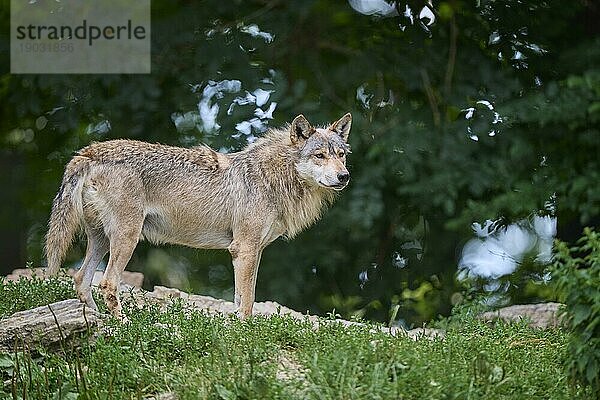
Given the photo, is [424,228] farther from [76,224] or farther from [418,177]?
[76,224]

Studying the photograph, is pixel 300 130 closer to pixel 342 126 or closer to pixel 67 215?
pixel 342 126

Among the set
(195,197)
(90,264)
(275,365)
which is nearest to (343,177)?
(195,197)

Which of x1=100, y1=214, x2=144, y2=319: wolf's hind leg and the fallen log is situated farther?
x1=100, y1=214, x2=144, y2=319: wolf's hind leg

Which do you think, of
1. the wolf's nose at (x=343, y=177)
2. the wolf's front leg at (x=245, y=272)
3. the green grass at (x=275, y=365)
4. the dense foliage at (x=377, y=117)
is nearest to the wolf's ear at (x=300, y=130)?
the wolf's nose at (x=343, y=177)

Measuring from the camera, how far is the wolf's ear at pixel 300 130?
27.5 ft

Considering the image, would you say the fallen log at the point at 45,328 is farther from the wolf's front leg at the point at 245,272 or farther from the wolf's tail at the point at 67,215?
the wolf's front leg at the point at 245,272

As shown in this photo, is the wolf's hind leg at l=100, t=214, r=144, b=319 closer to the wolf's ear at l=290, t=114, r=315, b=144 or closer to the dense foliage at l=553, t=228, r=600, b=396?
the wolf's ear at l=290, t=114, r=315, b=144

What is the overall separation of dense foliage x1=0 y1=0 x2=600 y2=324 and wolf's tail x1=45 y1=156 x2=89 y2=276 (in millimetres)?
3433

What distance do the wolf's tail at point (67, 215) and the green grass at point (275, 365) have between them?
104 cm

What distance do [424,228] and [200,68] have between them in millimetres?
Result: 3315

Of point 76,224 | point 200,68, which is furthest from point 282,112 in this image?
point 76,224

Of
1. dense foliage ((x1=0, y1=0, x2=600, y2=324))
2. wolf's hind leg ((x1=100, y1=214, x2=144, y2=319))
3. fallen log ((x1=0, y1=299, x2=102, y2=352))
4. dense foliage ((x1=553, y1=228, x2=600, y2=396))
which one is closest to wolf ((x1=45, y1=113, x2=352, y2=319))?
wolf's hind leg ((x1=100, y1=214, x2=144, y2=319))

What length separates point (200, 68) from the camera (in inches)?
457

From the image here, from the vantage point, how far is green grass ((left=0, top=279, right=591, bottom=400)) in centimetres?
560
